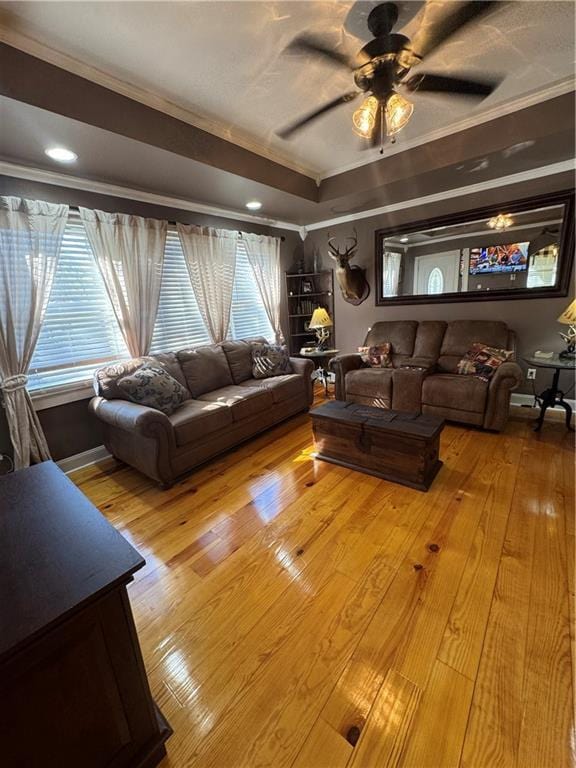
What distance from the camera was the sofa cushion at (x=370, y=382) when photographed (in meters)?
3.55

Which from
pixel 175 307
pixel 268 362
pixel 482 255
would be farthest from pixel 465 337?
pixel 175 307

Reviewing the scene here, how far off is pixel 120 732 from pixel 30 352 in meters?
2.53

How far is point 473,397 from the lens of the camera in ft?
9.96

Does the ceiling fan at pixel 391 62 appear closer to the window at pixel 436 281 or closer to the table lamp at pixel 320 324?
the window at pixel 436 281

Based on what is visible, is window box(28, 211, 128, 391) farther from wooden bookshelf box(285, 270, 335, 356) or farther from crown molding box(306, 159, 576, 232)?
crown molding box(306, 159, 576, 232)

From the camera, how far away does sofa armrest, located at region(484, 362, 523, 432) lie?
9.45 ft

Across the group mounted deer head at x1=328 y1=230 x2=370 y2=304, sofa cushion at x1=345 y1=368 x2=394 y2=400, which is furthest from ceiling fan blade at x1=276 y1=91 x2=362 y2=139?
sofa cushion at x1=345 y1=368 x2=394 y2=400

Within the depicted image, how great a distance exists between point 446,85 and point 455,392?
2.33 m

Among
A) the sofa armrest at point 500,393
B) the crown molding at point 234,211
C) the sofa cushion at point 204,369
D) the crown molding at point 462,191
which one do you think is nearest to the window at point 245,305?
the crown molding at point 234,211

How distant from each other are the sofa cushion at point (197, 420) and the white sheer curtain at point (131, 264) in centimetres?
91

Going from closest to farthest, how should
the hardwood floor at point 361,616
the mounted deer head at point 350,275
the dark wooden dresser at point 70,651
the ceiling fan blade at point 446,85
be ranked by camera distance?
the dark wooden dresser at point 70,651, the hardwood floor at point 361,616, the ceiling fan blade at point 446,85, the mounted deer head at point 350,275

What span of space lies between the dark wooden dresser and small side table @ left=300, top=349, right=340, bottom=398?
357cm

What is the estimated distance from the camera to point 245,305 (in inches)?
169

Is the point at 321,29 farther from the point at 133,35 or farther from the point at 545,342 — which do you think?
the point at 545,342
